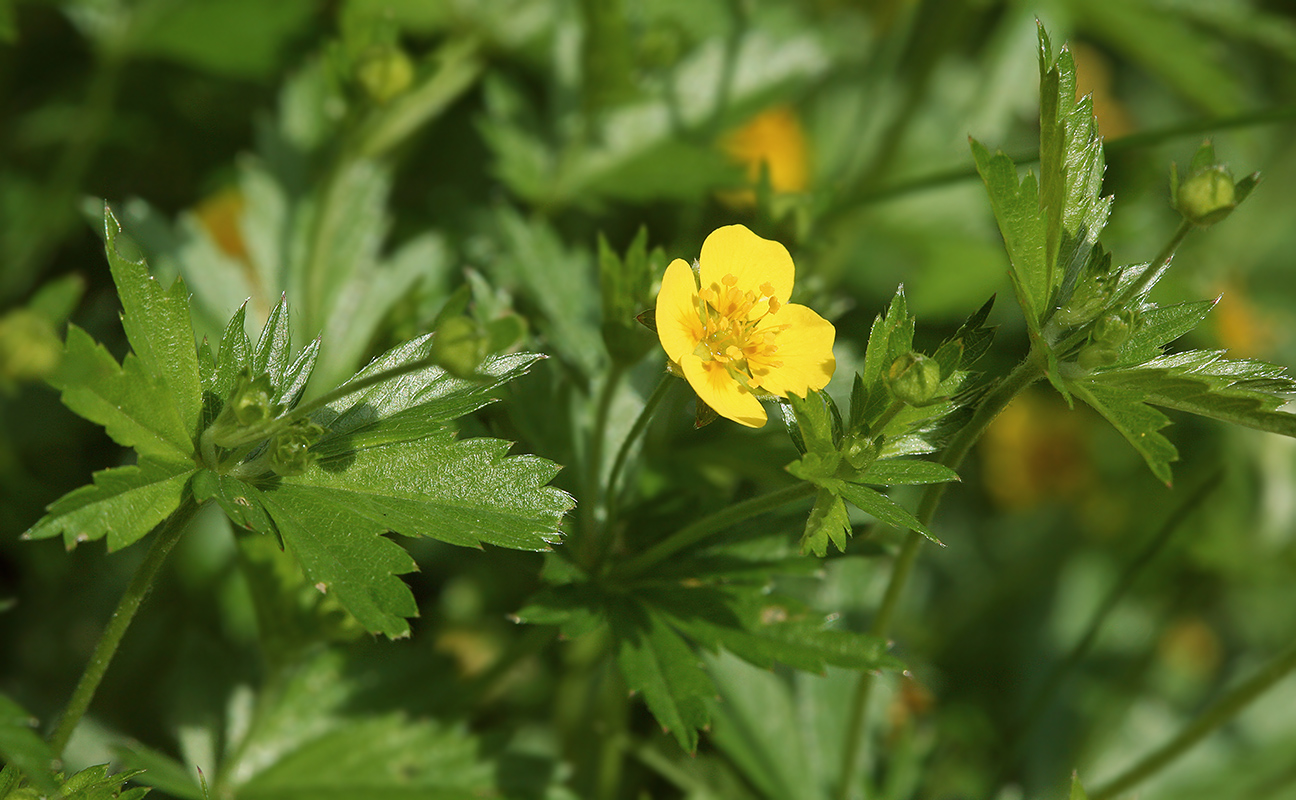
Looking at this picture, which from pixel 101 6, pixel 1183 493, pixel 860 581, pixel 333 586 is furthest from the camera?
pixel 1183 493

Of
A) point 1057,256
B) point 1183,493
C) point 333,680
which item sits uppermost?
point 1057,256

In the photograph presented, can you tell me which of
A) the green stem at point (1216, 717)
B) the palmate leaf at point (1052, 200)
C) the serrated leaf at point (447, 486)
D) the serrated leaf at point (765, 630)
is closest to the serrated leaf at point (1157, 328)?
the palmate leaf at point (1052, 200)

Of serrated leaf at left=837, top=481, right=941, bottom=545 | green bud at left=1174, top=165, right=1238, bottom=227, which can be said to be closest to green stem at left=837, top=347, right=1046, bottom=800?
serrated leaf at left=837, top=481, right=941, bottom=545

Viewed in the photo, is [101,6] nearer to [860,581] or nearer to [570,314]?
[570,314]

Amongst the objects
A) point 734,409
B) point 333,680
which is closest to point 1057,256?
point 734,409

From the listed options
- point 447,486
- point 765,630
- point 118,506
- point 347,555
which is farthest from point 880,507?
point 118,506

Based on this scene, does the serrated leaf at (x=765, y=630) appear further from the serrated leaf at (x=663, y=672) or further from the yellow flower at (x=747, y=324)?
the yellow flower at (x=747, y=324)
